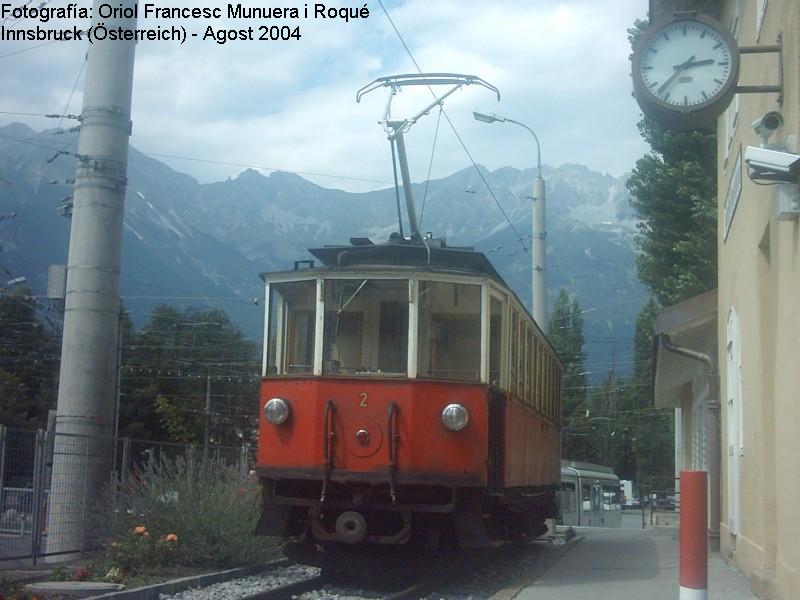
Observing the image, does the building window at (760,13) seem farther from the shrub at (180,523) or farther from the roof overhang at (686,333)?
the shrub at (180,523)

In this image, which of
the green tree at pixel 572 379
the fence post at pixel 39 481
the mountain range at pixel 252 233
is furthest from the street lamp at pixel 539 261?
the mountain range at pixel 252 233

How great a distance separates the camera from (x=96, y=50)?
1238 centimetres

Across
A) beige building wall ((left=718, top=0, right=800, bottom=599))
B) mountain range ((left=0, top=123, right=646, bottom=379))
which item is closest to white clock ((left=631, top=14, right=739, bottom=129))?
beige building wall ((left=718, top=0, right=800, bottom=599))

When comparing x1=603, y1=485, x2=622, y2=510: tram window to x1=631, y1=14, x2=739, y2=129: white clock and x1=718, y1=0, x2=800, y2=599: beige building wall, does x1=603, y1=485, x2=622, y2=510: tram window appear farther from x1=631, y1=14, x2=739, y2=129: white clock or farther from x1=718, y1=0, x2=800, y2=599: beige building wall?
x1=631, y1=14, x2=739, y2=129: white clock

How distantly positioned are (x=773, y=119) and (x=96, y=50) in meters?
8.07

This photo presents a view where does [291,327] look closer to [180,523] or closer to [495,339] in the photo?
[495,339]

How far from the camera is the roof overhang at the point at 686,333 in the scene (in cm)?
1515

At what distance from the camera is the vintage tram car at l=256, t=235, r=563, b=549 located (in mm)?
9688

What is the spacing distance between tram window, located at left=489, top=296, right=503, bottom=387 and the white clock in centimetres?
356

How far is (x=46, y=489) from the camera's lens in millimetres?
11922

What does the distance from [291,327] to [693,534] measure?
6.43 meters

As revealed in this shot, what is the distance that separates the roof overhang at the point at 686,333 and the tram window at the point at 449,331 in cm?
557

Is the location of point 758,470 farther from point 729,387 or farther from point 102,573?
point 102,573

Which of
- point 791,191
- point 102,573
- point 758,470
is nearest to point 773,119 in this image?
point 791,191
